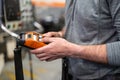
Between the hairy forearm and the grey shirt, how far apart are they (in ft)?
0.08

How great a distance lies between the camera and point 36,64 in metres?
2.59

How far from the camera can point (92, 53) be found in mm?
898

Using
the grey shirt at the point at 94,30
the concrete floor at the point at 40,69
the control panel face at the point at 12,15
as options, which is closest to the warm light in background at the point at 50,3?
the concrete floor at the point at 40,69

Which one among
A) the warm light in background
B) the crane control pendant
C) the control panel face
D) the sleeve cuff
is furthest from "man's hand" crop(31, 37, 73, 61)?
the warm light in background

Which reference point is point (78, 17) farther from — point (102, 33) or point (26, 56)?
point (26, 56)

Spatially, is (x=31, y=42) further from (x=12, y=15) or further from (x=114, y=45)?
(x=12, y=15)

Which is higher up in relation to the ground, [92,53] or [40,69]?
[92,53]

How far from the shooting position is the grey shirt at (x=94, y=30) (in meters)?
0.87

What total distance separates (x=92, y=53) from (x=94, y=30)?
10 centimetres

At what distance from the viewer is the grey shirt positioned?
34.3 inches

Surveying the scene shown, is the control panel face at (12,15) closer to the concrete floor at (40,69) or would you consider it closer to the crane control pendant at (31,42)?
the concrete floor at (40,69)

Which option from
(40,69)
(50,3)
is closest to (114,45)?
(40,69)

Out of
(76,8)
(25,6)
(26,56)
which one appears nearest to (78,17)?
(76,8)

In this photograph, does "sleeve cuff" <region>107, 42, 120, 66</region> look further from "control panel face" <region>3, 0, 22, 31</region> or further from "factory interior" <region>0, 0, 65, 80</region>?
"control panel face" <region>3, 0, 22, 31</region>
